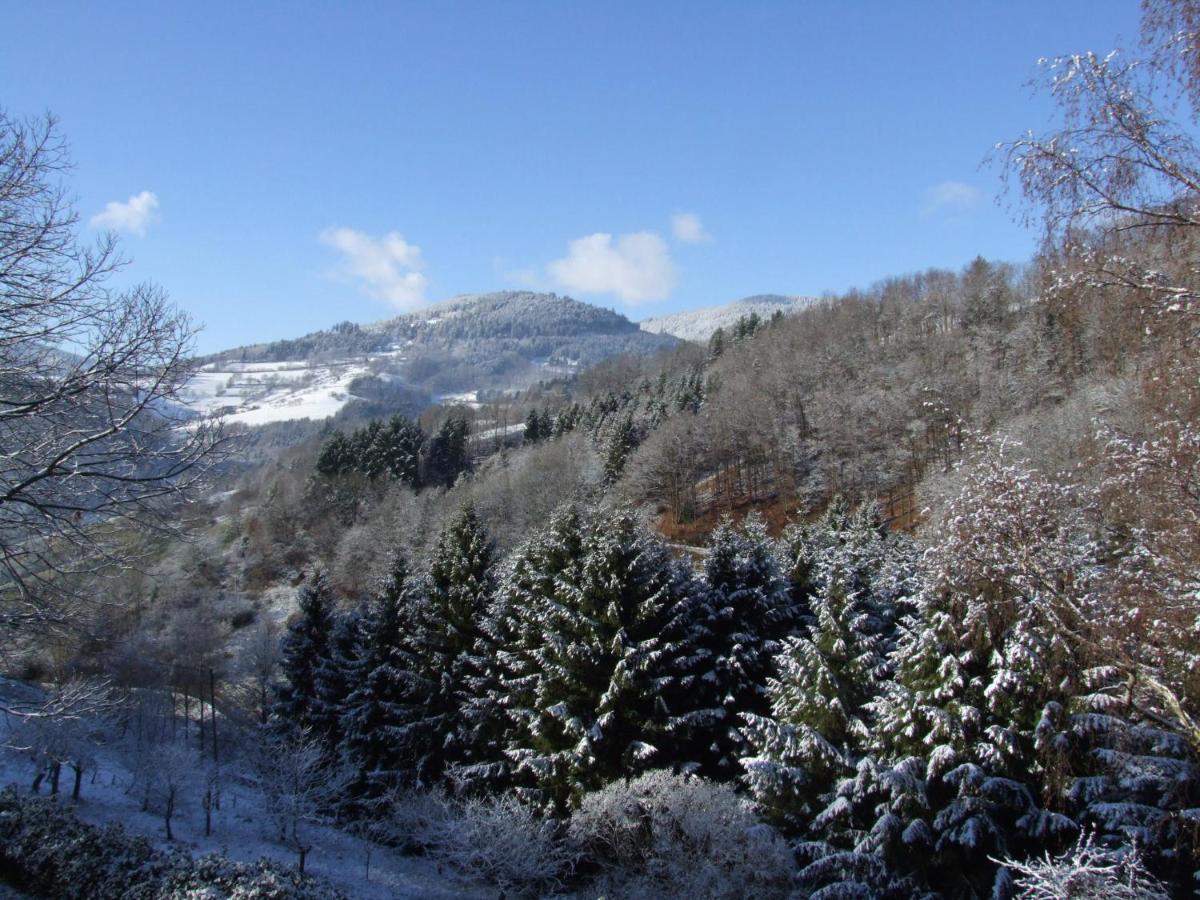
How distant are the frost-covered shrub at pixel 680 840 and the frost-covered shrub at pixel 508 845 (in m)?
1.01

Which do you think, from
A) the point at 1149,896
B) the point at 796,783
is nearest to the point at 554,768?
the point at 796,783

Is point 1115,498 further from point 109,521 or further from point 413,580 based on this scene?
point 413,580

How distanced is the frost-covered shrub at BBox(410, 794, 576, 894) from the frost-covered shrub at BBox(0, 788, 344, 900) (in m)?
5.27

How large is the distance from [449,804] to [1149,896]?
19.1 metres

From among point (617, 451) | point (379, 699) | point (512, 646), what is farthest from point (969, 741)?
point (617, 451)

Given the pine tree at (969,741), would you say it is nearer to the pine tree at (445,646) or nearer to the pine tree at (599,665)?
the pine tree at (599,665)

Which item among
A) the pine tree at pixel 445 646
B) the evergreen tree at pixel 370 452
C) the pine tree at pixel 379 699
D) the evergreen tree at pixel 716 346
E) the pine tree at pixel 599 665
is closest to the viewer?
the pine tree at pixel 599 665

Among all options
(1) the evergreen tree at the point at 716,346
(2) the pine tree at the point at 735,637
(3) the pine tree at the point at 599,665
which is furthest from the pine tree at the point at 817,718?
(1) the evergreen tree at the point at 716,346

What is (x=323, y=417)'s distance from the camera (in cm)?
19912

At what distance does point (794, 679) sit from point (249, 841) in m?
22.3

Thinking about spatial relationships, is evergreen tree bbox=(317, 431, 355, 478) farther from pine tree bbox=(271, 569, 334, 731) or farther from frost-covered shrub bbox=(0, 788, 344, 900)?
frost-covered shrub bbox=(0, 788, 344, 900)

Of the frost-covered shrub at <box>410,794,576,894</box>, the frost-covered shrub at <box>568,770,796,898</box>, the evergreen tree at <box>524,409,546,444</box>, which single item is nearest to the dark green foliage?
the evergreen tree at <box>524,409,546,444</box>

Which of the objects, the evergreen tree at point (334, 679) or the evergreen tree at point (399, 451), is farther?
the evergreen tree at point (399, 451)

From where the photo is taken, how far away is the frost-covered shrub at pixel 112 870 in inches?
486
